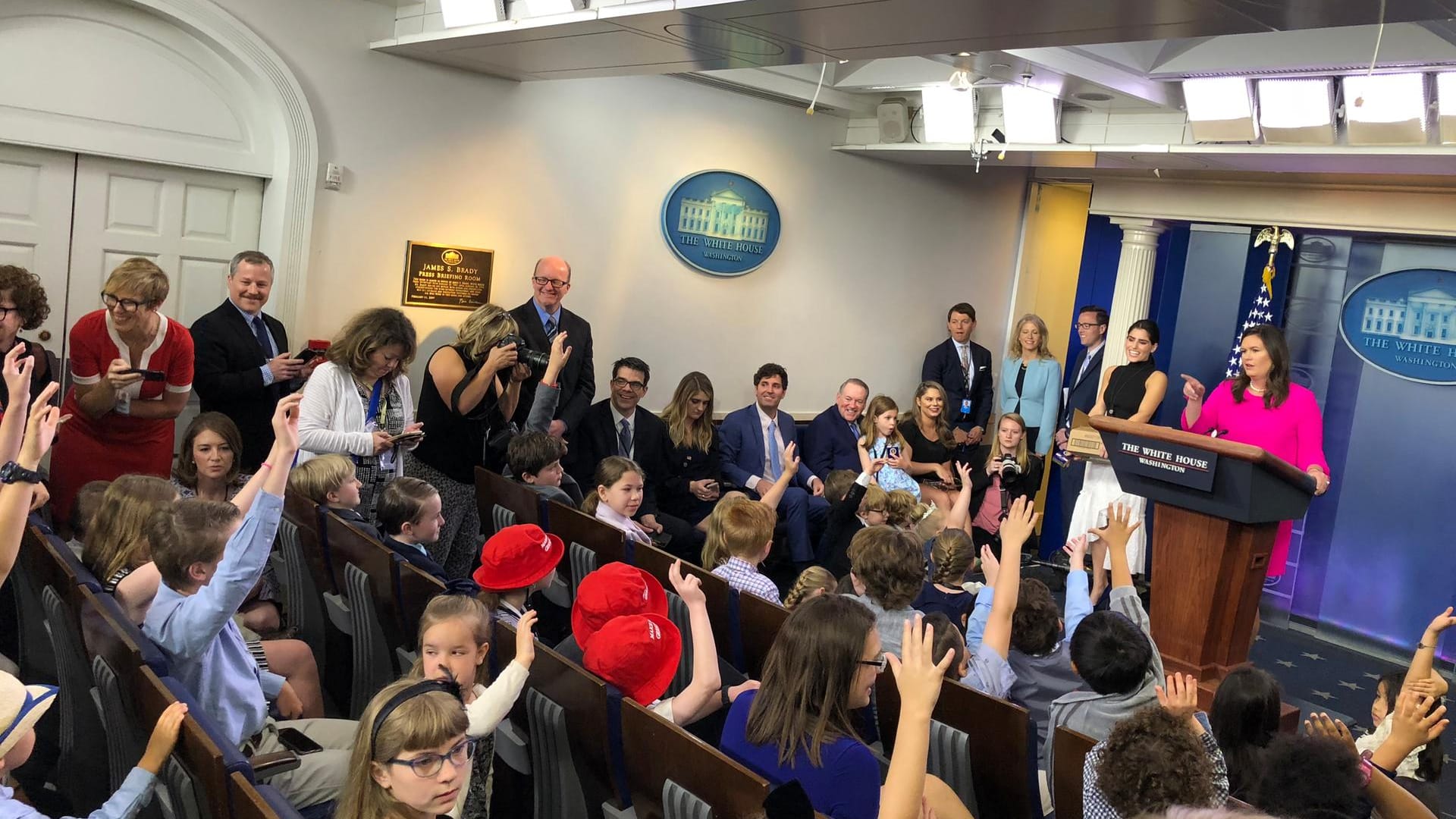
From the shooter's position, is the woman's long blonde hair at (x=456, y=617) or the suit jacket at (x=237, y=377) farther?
the suit jacket at (x=237, y=377)

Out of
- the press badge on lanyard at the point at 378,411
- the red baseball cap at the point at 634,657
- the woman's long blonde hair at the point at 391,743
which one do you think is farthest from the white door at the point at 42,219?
the woman's long blonde hair at the point at 391,743

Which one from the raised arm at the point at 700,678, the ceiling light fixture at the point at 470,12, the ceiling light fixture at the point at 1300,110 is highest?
the ceiling light fixture at the point at 1300,110

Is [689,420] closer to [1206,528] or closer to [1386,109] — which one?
Result: [1206,528]

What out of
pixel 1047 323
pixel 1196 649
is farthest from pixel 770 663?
pixel 1047 323

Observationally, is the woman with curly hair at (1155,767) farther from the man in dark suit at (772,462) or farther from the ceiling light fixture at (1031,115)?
the ceiling light fixture at (1031,115)

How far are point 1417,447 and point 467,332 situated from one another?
492 centimetres

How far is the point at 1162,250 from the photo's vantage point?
728 cm

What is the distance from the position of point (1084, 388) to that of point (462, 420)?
4120 millimetres

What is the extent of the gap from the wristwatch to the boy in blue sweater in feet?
0.90

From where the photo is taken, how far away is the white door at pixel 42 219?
444 cm

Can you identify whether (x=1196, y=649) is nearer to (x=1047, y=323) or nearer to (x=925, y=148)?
(x=925, y=148)

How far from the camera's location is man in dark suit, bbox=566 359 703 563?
5.58 m

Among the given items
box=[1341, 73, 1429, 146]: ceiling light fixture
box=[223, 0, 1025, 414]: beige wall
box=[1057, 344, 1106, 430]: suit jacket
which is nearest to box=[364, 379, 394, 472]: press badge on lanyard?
box=[223, 0, 1025, 414]: beige wall

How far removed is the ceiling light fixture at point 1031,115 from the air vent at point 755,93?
114 cm
